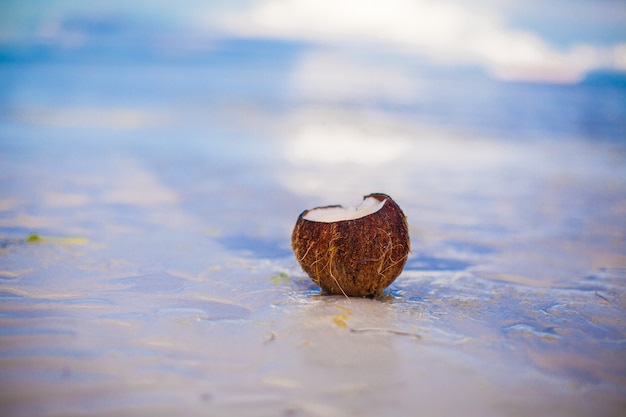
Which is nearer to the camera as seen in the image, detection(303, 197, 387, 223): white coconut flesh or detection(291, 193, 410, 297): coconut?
detection(291, 193, 410, 297): coconut

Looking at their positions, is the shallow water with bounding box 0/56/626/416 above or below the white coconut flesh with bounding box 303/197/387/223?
below

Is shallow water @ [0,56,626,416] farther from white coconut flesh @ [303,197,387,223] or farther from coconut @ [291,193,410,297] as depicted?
white coconut flesh @ [303,197,387,223]

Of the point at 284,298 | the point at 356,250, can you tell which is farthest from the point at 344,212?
the point at 284,298

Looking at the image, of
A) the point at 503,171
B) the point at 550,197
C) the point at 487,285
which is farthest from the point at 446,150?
the point at 487,285

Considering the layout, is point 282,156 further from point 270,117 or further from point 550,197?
point 270,117

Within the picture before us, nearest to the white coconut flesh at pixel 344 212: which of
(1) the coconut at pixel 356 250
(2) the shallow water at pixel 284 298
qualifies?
(1) the coconut at pixel 356 250

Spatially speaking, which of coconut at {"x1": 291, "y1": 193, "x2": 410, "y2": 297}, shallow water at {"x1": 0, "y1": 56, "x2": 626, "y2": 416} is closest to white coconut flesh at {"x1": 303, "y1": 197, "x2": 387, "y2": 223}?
coconut at {"x1": 291, "y1": 193, "x2": 410, "y2": 297}
